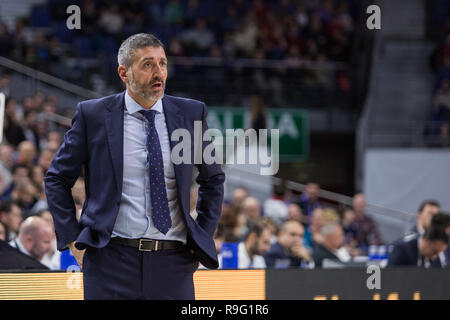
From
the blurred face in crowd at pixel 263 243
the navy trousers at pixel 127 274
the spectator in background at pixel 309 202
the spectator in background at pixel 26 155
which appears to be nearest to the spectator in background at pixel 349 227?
the spectator in background at pixel 309 202

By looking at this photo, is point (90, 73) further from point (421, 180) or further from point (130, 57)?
point (130, 57)

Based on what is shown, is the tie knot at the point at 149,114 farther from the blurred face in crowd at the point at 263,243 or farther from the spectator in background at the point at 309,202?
the spectator in background at the point at 309,202

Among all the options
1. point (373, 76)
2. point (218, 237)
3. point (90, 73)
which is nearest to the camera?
point (218, 237)

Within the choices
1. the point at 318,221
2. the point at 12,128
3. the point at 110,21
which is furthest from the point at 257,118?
the point at 12,128

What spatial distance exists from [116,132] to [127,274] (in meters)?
0.53

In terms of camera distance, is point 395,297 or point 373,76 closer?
point 395,297

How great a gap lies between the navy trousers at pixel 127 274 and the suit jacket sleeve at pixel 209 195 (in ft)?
0.82

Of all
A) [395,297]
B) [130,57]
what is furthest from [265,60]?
[130,57]

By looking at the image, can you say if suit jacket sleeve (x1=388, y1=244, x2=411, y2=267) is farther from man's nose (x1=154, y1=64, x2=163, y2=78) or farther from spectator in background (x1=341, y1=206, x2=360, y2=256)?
spectator in background (x1=341, y1=206, x2=360, y2=256)

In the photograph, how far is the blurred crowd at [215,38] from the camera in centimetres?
1231

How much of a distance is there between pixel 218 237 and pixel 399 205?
722 cm

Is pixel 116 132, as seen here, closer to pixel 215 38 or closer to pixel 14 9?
pixel 14 9

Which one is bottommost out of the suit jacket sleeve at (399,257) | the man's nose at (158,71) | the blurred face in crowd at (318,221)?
the blurred face in crowd at (318,221)

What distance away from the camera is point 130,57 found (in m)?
2.80
